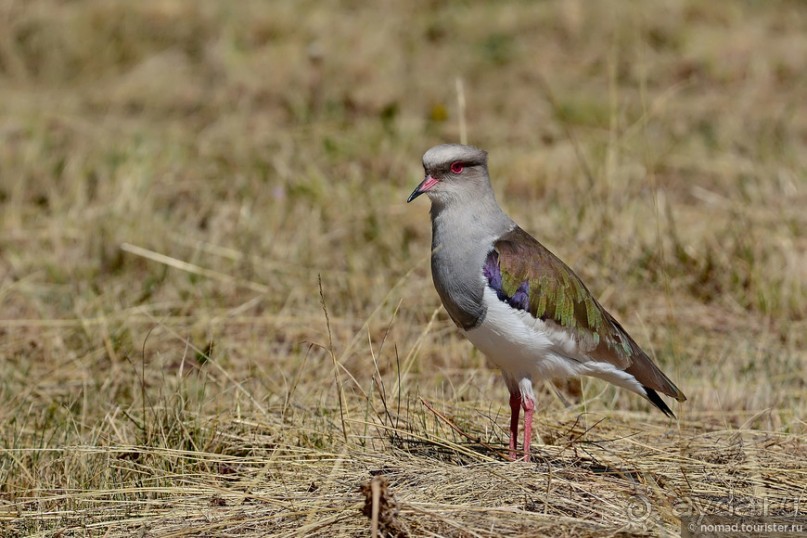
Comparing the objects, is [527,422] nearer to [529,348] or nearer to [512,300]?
[529,348]

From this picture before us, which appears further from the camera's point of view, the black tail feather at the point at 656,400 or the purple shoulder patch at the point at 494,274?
the black tail feather at the point at 656,400

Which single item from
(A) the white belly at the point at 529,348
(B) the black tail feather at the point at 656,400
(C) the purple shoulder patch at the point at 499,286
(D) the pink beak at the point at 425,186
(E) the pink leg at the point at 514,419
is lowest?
(E) the pink leg at the point at 514,419

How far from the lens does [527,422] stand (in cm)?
415

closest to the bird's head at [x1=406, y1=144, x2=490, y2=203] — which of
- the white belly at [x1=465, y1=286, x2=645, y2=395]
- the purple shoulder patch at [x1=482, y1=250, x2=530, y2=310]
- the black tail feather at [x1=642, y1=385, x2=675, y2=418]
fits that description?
the purple shoulder patch at [x1=482, y1=250, x2=530, y2=310]

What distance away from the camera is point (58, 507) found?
3.78m

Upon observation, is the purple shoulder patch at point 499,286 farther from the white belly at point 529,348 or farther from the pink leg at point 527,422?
the pink leg at point 527,422

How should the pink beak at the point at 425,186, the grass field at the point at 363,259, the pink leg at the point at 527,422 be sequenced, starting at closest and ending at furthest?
the grass field at the point at 363,259 < the pink leg at the point at 527,422 < the pink beak at the point at 425,186

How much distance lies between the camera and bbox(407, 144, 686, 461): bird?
4.10m

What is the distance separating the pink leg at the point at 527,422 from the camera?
4.03 metres

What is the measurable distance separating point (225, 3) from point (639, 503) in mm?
7994

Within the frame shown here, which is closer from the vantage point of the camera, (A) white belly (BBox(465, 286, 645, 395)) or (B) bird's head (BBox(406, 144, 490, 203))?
(A) white belly (BBox(465, 286, 645, 395))

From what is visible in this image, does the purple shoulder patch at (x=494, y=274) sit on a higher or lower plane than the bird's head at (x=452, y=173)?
lower

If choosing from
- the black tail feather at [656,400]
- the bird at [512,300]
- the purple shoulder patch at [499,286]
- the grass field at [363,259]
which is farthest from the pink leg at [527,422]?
the black tail feather at [656,400]

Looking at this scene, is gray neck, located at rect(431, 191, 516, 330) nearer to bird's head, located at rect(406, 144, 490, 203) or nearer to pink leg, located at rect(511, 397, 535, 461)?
bird's head, located at rect(406, 144, 490, 203)
